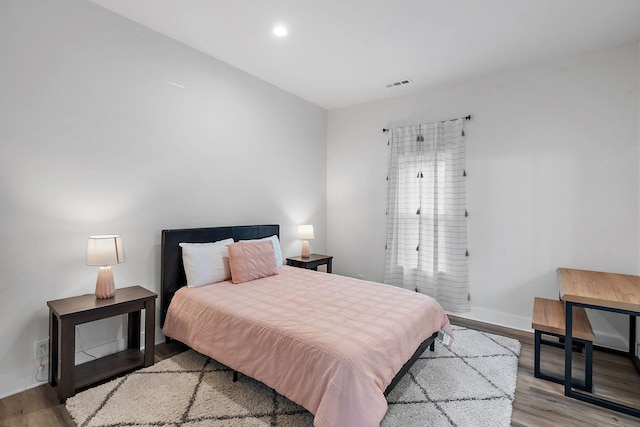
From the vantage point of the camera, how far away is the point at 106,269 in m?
2.25

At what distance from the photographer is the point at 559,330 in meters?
2.20

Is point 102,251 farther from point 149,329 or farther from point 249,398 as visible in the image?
point 249,398

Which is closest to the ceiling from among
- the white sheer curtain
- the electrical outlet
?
the white sheer curtain

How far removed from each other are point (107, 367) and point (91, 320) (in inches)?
20.5

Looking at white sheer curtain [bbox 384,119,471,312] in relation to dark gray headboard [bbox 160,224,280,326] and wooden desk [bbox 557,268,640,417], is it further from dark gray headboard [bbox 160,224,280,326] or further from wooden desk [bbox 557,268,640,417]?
dark gray headboard [bbox 160,224,280,326]

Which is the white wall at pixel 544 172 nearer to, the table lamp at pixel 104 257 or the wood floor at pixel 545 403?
the wood floor at pixel 545 403

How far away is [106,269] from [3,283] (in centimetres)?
58

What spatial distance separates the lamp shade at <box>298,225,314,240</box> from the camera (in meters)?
4.14

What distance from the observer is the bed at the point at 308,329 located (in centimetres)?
154

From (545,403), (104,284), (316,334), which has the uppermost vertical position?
(104,284)

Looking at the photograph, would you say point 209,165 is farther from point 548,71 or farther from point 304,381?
point 548,71

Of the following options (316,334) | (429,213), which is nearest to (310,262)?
(429,213)

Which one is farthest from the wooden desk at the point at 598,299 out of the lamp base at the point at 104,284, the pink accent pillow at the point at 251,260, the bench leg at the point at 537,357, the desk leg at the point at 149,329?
the lamp base at the point at 104,284

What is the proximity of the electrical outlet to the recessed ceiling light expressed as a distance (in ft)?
9.95
